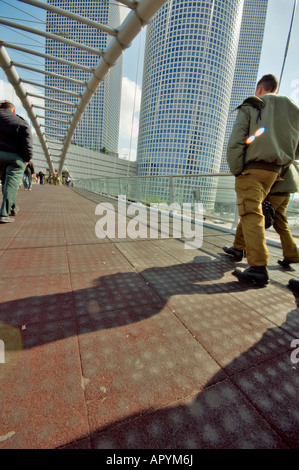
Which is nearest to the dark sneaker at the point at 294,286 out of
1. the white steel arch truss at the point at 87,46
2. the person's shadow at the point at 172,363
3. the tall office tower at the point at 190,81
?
the person's shadow at the point at 172,363

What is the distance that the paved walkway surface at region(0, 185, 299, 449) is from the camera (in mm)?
773

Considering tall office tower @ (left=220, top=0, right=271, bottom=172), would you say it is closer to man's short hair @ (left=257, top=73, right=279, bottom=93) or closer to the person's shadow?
man's short hair @ (left=257, top=73, right=279, bottom=93)

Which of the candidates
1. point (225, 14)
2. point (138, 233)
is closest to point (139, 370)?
point (138, 233)

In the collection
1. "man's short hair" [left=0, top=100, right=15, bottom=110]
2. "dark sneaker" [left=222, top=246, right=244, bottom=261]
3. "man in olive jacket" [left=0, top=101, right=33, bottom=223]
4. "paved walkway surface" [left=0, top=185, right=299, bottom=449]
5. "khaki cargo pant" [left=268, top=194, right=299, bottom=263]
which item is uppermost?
"man's short hair" [left=0, top=100, right=15, bottom=110]

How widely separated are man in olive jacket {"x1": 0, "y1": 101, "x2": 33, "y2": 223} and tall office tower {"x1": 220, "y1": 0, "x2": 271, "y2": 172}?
120m

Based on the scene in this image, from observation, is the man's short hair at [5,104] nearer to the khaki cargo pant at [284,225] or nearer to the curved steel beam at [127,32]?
the khaki cargo pant at [284,225]

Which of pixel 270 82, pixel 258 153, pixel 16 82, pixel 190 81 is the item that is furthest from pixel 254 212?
pixel 190 81

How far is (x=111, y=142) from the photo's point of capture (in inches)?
4368

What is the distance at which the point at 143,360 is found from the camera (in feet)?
3.56

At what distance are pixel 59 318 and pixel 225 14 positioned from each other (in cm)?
13183

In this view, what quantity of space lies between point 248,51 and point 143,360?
16159 cm

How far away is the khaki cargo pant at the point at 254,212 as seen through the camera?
6.88 ft

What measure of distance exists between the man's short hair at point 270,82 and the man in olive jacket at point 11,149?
3480 mm

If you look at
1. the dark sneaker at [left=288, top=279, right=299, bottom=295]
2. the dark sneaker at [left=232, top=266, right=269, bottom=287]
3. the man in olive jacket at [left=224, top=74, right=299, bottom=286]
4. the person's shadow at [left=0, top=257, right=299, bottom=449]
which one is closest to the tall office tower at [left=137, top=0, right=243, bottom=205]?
the man in olive jacket at [left=224, top=74, right=299, bottom=286]
